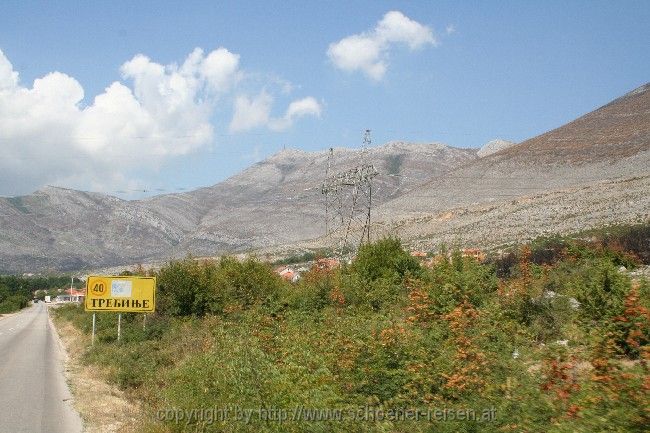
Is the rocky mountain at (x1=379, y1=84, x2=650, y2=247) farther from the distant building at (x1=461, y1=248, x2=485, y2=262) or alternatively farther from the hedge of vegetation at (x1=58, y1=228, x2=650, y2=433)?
the hedge of vegetation at (x1=58, y1=228, x2=650, y2=433)

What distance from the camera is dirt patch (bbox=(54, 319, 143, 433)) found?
12.4 metres

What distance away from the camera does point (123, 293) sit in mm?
28656

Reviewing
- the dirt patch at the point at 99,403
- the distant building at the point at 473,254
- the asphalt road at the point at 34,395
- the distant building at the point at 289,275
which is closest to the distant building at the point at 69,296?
the distant building at the point at 289,275

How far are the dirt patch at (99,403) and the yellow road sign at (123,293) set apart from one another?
568cm

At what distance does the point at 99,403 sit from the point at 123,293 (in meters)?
14.3

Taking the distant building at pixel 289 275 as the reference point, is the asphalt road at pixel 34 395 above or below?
below

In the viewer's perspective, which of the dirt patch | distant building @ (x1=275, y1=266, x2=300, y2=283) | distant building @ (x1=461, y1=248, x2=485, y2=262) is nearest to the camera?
the dirt patch

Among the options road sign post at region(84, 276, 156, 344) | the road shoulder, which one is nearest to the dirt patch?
the road shoulder

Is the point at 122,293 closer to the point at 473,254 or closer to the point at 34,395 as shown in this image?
the point at 34,395

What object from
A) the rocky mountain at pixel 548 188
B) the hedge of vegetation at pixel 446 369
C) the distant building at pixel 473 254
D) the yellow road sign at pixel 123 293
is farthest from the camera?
the rocky mountain at pixel 548 188

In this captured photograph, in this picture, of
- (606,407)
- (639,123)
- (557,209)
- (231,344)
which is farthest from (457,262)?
(639,123)

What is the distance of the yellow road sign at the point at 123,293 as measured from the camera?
28391 millimetres

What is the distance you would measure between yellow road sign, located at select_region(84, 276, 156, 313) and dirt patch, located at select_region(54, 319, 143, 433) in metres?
5.68

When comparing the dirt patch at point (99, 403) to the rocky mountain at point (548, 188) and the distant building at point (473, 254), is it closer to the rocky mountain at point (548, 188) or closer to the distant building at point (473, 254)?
the distant building at point (473, 254)
